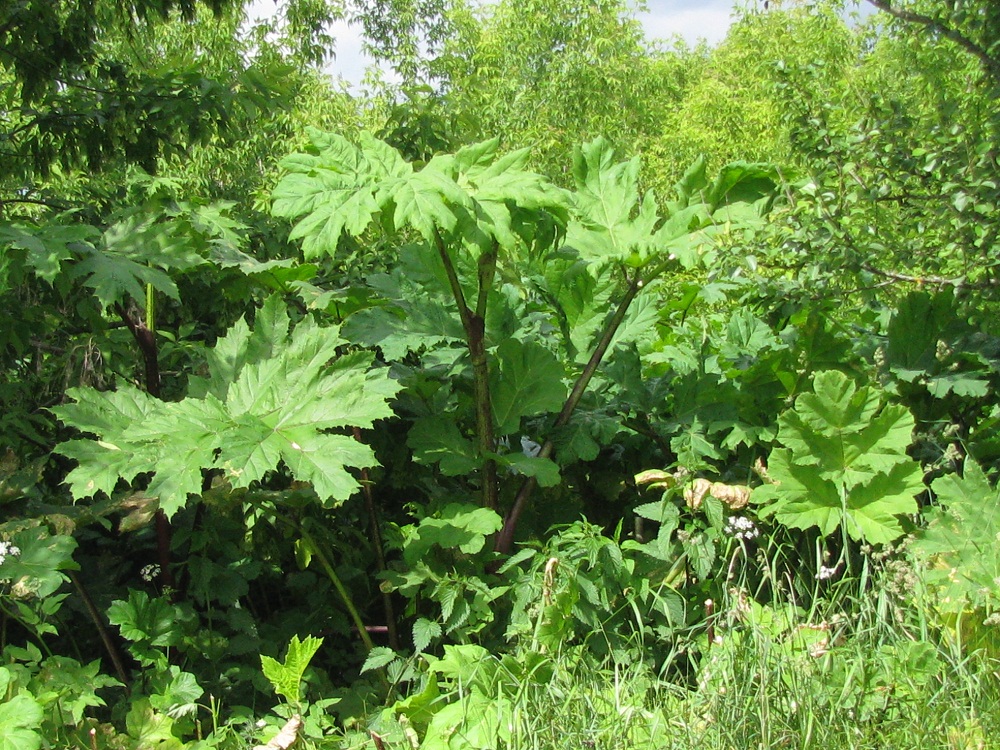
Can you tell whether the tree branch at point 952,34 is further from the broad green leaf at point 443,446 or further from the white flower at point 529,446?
the broad green leaf at point 443,446

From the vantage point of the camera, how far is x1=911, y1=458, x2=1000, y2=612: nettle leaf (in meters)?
2.53

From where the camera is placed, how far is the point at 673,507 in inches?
109

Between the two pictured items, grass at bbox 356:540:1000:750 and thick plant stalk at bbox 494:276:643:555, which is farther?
thick plant stalk at bbox 494:276:643:555

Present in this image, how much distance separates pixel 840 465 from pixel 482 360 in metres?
1.12

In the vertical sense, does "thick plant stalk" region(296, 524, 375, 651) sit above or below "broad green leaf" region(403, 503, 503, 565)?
below

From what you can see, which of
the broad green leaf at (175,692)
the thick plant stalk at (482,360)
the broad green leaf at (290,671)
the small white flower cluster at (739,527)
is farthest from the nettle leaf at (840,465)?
the broad green leaf at (175,692)

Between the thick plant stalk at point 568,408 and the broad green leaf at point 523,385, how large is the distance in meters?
0.09

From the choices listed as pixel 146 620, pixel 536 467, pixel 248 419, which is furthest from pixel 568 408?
pixel 146 620

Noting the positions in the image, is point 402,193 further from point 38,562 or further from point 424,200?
point 38,562

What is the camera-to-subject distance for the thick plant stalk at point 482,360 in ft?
8.66

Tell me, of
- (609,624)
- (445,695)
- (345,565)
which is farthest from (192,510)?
(609,624)

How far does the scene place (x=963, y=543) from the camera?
105 inches

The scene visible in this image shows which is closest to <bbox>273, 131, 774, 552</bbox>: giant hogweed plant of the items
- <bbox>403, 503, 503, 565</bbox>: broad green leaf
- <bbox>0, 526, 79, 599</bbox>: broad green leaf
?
<bbox>403, 503, 503, 565</bbox>: broad green leaf

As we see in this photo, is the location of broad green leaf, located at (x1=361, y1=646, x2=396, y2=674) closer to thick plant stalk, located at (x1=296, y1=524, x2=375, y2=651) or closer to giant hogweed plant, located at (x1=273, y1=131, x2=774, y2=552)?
thick plant stalk, located at (x1=296, y1=524, x2=375, y2=651)
